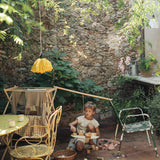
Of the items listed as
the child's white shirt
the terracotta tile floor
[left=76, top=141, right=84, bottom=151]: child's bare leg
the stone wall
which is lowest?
the terracotta tile floor

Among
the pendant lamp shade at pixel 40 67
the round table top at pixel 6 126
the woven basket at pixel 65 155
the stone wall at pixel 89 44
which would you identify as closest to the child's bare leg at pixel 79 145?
the woven basket at pixel 65 155

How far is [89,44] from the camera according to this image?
5344 mm

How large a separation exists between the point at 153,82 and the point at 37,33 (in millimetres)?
2836

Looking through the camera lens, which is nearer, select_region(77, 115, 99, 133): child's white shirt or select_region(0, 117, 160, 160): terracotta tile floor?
select_region(0, 117, 160, 160): terracotta tile floor

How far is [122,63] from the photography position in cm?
547

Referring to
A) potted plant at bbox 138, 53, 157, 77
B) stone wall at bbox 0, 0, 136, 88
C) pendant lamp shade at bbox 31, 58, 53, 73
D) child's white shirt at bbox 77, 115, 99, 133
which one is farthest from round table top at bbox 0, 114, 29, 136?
potted plant at bbox 138, 53, 157, 77

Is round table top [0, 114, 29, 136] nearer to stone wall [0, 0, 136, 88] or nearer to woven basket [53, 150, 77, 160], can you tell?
woven basket [53, 150, 77, 160]

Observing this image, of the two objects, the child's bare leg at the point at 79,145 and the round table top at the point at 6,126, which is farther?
the child's bare leg at the point at 79,145

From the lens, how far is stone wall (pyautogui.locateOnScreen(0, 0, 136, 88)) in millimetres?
4892

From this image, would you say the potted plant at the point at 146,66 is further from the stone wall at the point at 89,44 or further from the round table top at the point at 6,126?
the round table top at the point at 6,126

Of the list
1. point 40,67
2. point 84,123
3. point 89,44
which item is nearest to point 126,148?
point 84,123

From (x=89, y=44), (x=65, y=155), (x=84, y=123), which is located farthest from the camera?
(x=89, y=44)

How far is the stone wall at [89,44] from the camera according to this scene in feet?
16.0

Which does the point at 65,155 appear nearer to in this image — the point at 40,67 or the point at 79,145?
the point at 79,145
